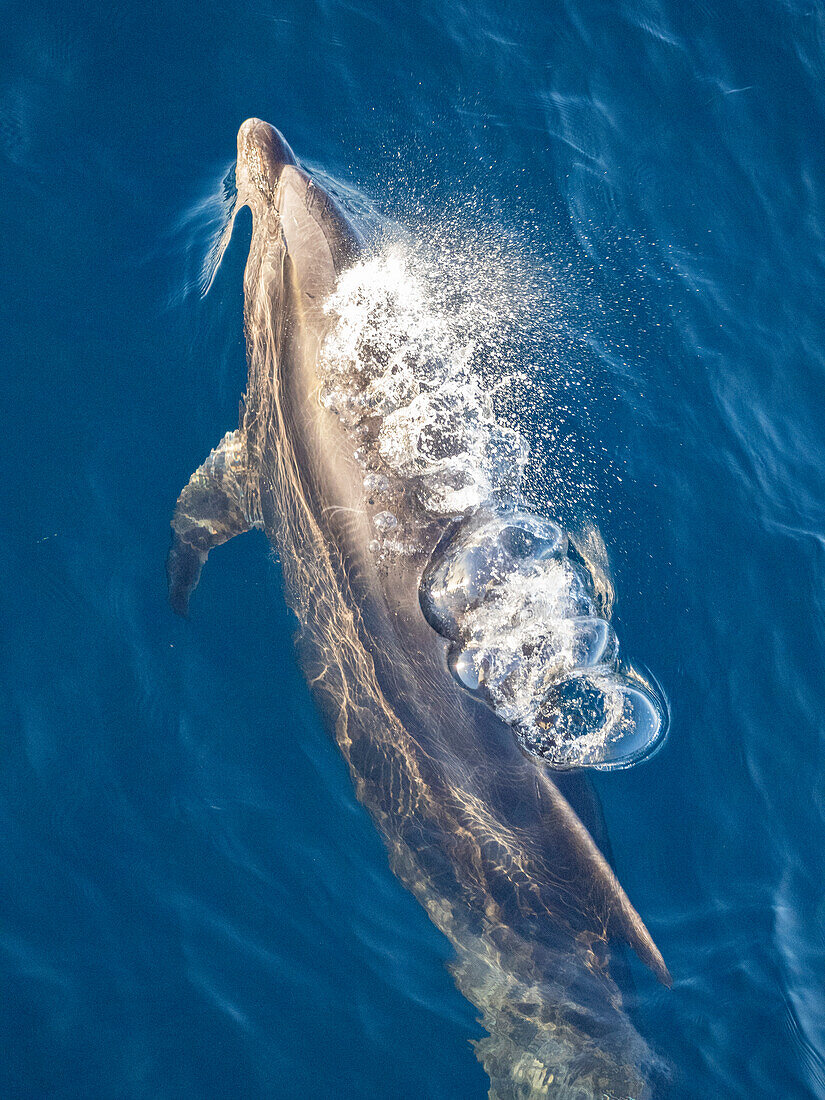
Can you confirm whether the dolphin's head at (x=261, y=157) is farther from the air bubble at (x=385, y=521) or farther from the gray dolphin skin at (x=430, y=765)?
the air bubble at (x=385, y=521)

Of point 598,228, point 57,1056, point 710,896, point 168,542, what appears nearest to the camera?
point 57,1056

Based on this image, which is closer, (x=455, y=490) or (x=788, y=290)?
(x=455, y=490)

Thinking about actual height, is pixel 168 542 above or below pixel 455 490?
above

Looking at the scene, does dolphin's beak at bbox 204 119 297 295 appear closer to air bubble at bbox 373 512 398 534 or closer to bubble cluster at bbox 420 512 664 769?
air bubble at bbox 373 512 398 534

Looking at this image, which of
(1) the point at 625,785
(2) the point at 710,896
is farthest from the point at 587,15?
(2) the point at 710,896

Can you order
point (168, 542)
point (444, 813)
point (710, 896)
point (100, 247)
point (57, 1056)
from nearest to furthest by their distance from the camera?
point (57, 1056) < point (444, 813) < point (710, 896) < point (168, 542) < point (100, 247)

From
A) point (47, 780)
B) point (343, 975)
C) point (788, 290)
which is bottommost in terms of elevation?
point (343, 975)

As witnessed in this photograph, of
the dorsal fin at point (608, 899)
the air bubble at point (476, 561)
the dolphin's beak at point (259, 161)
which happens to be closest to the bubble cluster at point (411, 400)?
the air bubble at point (476, 561)

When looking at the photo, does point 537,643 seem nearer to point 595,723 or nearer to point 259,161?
point 595,723

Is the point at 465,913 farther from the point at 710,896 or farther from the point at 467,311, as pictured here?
the point at 467,311
